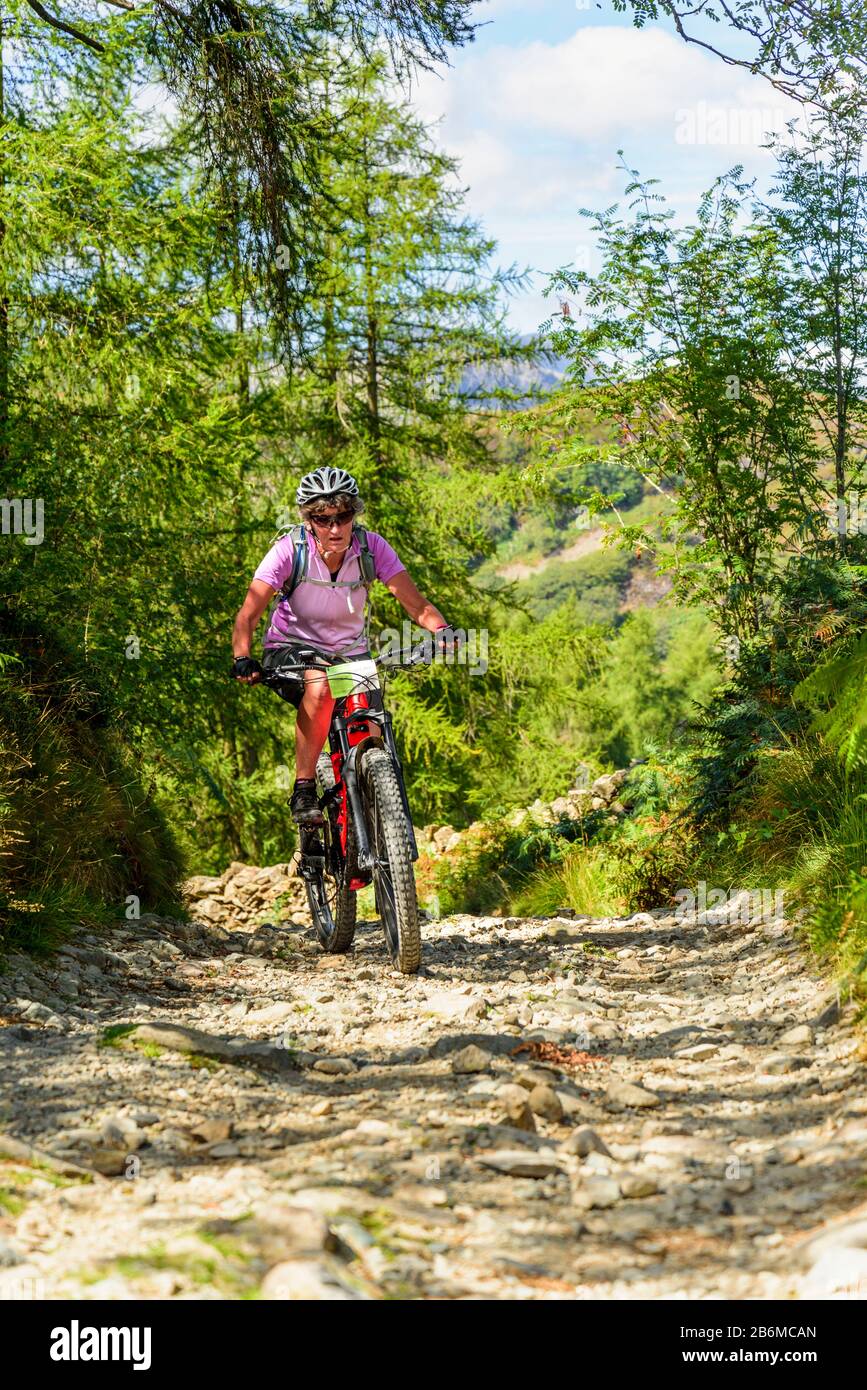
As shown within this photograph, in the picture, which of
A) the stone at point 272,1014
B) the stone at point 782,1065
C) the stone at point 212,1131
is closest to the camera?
the stone at point 212,1131

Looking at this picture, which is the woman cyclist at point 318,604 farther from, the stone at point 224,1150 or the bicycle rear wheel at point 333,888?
the stone at point 224,1150

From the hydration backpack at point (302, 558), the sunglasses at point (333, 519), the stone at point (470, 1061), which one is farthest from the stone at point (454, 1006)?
the sunglasses at point (333, 519)

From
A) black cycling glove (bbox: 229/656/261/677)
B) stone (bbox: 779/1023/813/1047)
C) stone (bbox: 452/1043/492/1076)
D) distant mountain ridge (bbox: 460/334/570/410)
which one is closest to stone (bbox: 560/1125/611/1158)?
stone (bbox: 452/1043/492/1076)

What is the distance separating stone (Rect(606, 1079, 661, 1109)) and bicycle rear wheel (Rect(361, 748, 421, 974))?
6.16 ft

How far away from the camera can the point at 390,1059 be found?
4344 millimetres

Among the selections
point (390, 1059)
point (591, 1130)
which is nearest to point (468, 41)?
point (390, 1059)

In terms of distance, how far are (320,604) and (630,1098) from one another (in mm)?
3184

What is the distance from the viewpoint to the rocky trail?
2.50 metres

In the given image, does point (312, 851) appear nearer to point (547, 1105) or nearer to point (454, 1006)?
point (454, 1006)

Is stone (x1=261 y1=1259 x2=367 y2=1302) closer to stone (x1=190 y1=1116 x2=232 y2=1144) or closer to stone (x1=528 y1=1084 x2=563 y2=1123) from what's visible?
stone (x1=190 y1=1116 x2=232 y2=1144)

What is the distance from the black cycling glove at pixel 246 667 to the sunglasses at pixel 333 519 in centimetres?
81

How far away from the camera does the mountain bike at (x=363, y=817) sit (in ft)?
18.8

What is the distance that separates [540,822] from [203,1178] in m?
8.92

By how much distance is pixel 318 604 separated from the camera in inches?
243
